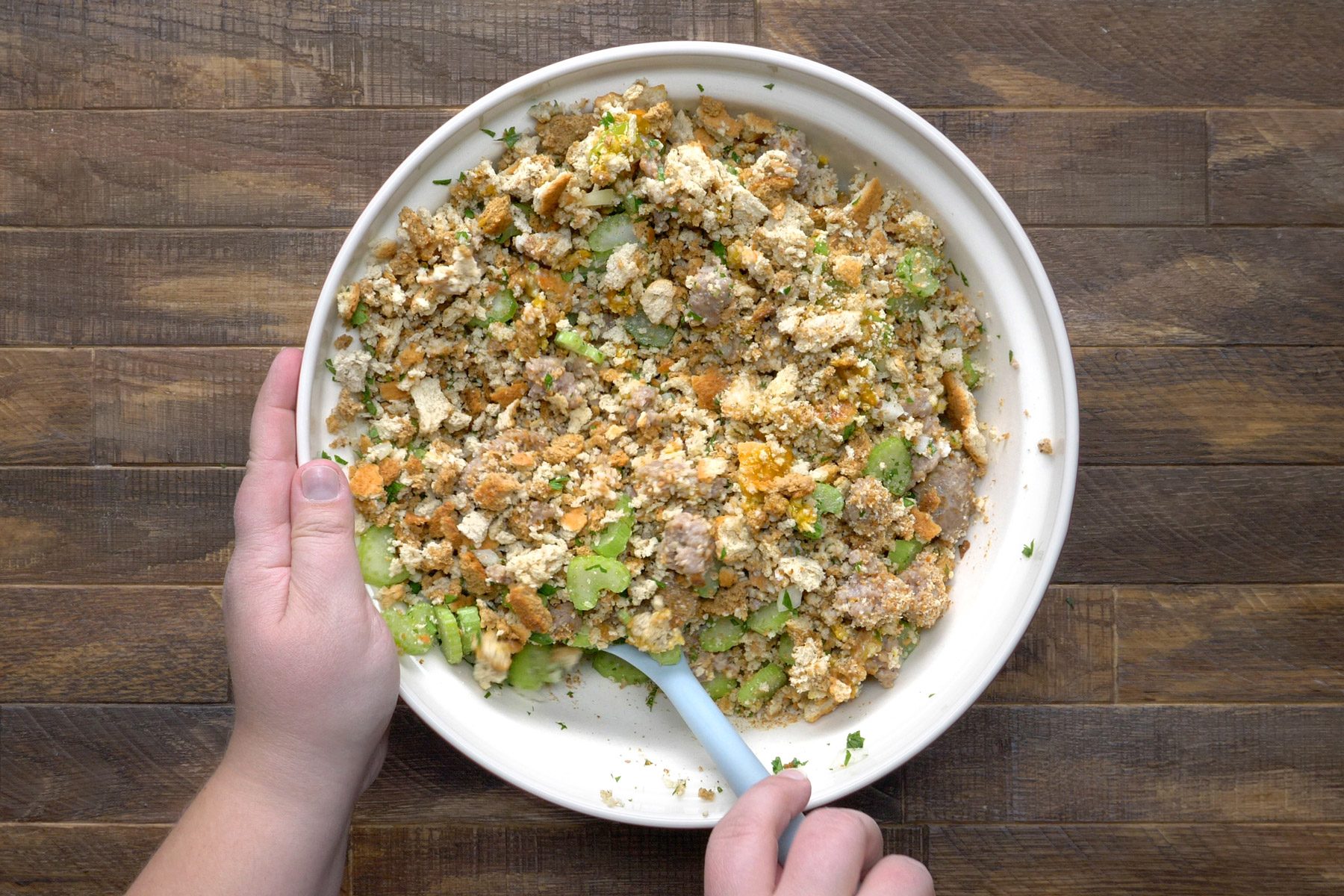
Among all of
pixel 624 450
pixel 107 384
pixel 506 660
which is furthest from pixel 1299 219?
pixel 107 384

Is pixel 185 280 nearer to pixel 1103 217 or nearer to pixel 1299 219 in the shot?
pixel 1103 217

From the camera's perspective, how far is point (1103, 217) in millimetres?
Answer: 1765

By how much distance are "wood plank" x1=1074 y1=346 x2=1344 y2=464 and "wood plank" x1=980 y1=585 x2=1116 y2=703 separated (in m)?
0.29

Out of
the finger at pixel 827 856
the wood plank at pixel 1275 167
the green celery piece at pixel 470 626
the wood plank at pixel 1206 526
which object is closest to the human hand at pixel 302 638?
the green celery piece at pixel 470 626

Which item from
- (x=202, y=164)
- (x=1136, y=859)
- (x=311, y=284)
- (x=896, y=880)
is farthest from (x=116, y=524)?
(x=1136, y=859)

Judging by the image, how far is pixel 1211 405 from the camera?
5.85 feet

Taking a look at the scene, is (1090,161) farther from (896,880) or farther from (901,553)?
(896,880)

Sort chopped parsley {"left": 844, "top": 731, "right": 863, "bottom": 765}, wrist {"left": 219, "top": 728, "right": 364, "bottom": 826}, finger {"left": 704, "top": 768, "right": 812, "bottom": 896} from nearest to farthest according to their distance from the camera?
1. finger {"left": 704, "top": 768, "right": 812, "bottom": 896}
2. wrist {"left": 219, "top": 728, "right": 364, "bottom": 826}
3. chopped parsley {"left": 844, "top": 731, "right": 863, "bottom": 765}

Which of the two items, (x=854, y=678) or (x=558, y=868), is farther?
(x=558, y=868)

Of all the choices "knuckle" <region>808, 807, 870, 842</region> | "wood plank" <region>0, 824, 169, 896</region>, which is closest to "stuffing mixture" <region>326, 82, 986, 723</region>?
"knuckle" <region>808, 807, 870, 842</region>

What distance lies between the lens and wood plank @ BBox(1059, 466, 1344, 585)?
5.84 feet

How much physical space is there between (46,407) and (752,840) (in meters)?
1.57

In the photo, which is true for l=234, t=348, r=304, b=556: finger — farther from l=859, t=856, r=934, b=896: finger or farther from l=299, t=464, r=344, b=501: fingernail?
l=859, t=856, r=934, b=896: finger

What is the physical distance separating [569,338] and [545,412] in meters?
0.14
